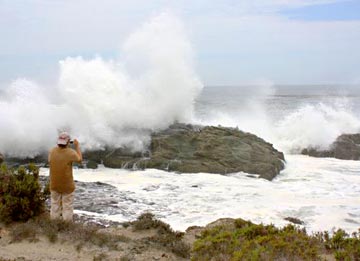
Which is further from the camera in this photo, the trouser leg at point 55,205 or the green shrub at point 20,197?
the trouser leg at point 55,205

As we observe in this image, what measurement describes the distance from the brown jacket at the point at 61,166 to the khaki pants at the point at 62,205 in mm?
197

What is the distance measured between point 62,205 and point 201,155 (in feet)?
33.3

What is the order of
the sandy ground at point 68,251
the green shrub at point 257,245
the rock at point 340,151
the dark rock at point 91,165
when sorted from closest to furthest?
the green shrub at point 257,245, the sandy ground at point 68,251, the dark rock at point 91,165, the rock at point 340,151

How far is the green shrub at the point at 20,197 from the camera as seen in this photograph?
7219 mm

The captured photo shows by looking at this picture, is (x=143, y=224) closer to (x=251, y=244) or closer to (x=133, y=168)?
(x=251, y=244)

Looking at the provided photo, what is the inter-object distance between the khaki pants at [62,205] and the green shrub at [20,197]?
317mm

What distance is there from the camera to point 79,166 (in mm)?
16719

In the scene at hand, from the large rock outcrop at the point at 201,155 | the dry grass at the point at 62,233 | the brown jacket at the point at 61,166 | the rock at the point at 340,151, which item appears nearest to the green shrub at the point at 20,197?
the dry grass at the point at 62,233

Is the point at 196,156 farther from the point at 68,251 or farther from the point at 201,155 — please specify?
the point at 68,251

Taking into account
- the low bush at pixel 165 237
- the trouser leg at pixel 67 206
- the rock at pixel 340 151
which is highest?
the rock at pixel 340 151

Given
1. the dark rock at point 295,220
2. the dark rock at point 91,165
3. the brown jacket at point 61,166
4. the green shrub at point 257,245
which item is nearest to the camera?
the green shrub at point 257,245

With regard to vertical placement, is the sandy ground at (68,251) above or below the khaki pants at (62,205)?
below

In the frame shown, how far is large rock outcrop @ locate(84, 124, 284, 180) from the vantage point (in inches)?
648

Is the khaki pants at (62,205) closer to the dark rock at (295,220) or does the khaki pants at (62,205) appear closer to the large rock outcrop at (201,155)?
the dark rock at (295,220)
